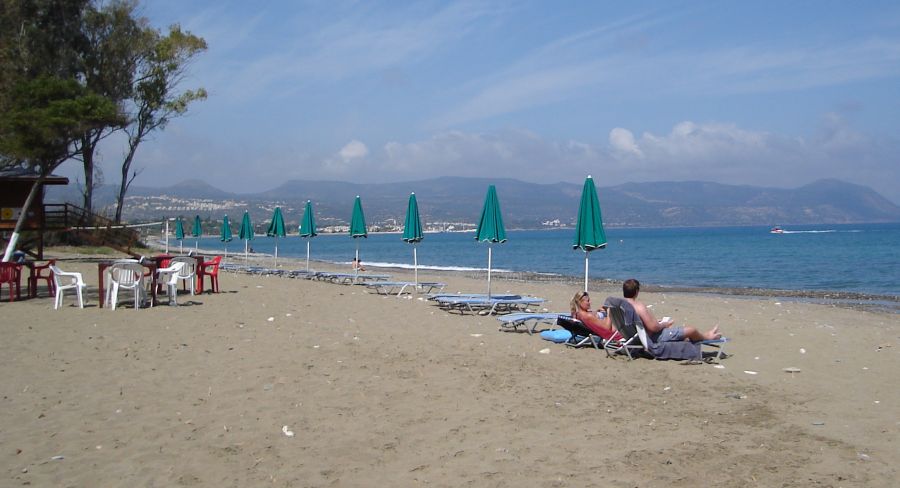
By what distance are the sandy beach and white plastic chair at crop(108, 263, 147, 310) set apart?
1406mm

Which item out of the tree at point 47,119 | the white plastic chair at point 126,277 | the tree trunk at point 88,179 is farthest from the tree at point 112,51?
the white plastic chair at point 126,277

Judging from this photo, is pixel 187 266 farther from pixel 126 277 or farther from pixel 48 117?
pixel 48 117

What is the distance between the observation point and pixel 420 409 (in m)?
5.81

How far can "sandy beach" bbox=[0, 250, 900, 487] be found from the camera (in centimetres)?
443

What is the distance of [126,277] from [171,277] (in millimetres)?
1184

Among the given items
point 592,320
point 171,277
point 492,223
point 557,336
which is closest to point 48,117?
point 171,277

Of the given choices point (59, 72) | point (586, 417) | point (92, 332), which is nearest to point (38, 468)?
point (586, 417)

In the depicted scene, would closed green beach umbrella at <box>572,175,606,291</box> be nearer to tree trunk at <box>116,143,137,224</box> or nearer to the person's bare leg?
the person's bare leg

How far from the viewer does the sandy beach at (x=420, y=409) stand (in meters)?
4.43

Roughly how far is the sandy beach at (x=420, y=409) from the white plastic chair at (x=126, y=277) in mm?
1406

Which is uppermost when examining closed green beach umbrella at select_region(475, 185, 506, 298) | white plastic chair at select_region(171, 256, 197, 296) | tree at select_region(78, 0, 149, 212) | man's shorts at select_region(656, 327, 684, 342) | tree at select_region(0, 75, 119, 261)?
tree at select_region(78, 0, 149, 212)

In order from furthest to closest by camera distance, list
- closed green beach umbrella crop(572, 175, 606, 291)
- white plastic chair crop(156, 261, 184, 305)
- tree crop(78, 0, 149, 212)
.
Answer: tree crop(78, 0, 149, 212) < white plastic chair crop(156, 261, 184, 305) < closed green beach umbrella crop(572, 175, 606, 291)

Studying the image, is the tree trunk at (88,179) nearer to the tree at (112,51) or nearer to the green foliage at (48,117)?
the tree at (112,51)

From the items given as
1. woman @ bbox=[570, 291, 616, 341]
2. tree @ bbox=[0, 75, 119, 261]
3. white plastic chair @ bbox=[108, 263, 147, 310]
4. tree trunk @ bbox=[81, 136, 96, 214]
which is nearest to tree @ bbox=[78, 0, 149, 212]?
tree trunk @ bbox=[81, 136, 96, 214]
